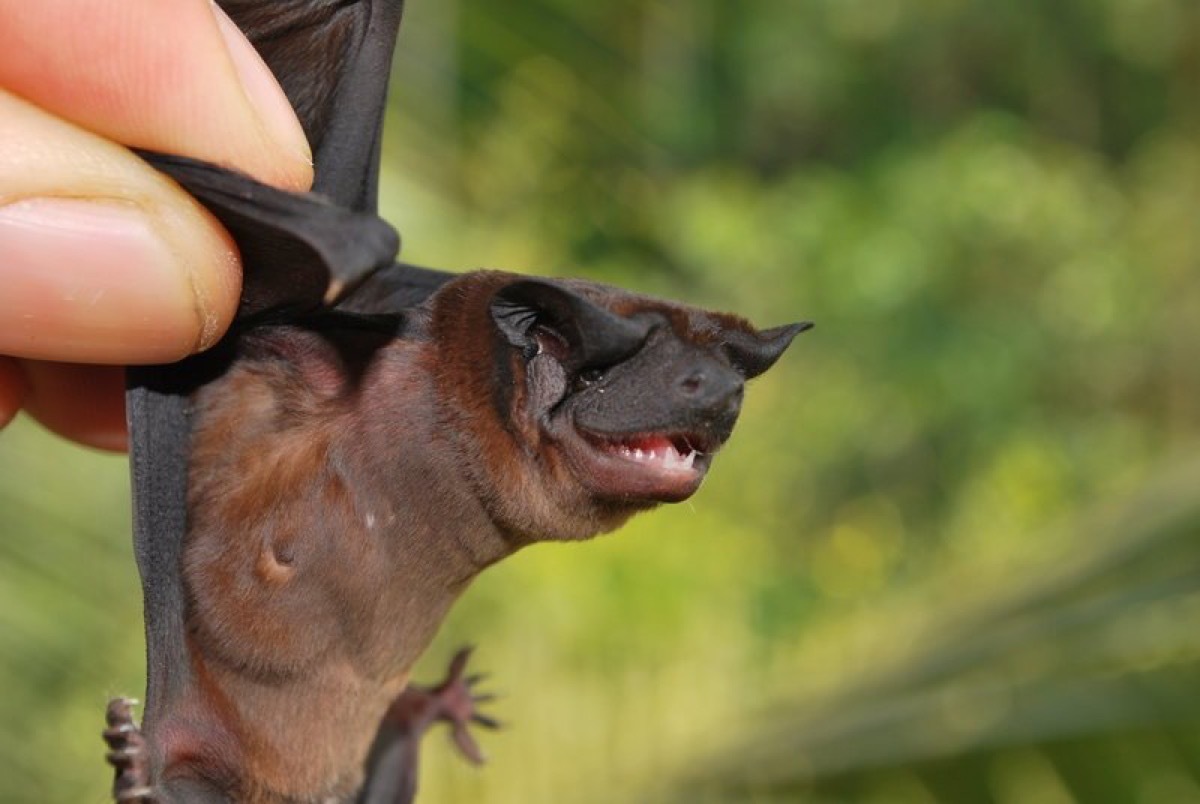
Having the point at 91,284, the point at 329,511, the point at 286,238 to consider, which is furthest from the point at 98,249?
the point at 329,511

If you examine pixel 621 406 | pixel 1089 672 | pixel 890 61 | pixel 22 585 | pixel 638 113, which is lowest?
pixel 22 585

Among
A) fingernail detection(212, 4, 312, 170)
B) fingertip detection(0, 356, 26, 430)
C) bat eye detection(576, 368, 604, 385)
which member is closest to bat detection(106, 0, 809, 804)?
bat eye detection(576, 368, 604, 385)

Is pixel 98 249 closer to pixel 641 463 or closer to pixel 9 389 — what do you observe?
pixel 9 389

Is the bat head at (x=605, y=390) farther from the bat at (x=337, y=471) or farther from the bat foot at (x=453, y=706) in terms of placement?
the bat foot at (x=453, y=706)

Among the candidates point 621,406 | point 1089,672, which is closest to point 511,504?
point 621,406

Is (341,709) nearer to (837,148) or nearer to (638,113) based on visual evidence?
(638,113)

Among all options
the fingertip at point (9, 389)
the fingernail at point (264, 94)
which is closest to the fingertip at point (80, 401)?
the fingertip at point (9, 389)
